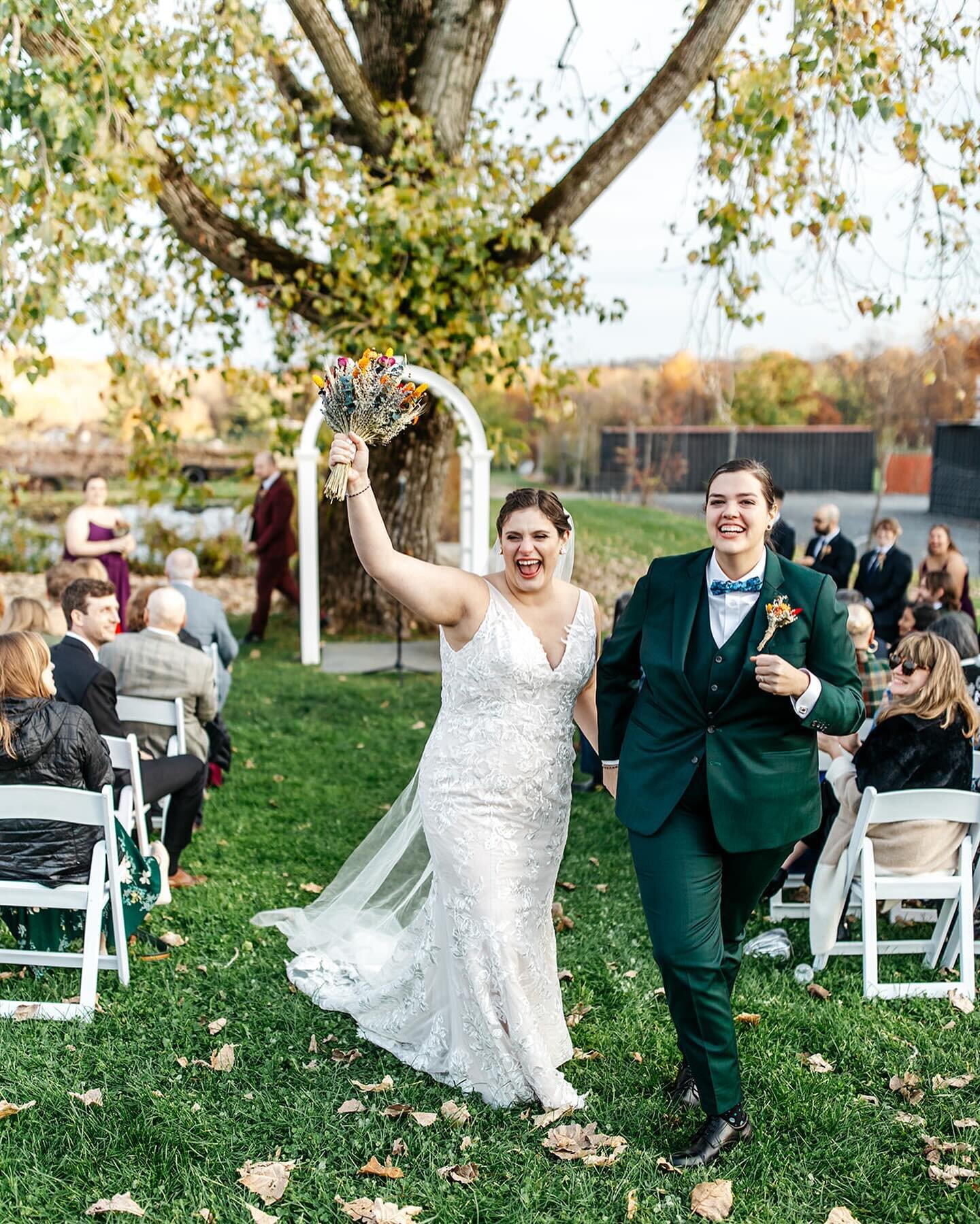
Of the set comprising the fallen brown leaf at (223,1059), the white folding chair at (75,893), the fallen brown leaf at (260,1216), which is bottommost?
the fallen brown leaf at (223,1059)

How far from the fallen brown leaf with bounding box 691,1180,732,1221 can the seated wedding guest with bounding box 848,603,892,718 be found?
11.7ft

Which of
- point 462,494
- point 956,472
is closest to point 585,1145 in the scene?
point 462,494

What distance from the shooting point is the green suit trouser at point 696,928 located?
3.51 meters

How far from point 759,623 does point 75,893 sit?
299 cm

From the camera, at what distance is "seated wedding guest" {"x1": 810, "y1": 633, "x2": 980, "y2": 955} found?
4930mm

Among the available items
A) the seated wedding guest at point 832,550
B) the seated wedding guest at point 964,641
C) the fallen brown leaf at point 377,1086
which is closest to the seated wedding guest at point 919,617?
the seated wedding guest at point 964,641

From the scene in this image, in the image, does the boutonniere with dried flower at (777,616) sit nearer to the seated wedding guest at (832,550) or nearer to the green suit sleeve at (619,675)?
the green suit sleeve at (619,675)

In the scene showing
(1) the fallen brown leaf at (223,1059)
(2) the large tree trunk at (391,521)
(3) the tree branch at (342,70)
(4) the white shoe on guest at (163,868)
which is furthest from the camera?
(2) the large tree trunk at (391,521)

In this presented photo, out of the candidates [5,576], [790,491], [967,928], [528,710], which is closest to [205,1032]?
[528,710]

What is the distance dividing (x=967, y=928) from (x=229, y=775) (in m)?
5.11

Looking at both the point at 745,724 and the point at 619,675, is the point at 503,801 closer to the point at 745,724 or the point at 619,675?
the point at 619,675

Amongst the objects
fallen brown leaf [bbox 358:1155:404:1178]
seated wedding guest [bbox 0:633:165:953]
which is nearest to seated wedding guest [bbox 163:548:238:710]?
seated wedding guest [bbox 0:633:165:953]

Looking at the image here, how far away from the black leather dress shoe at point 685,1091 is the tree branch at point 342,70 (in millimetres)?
8864

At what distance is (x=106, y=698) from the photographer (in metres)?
5.56
